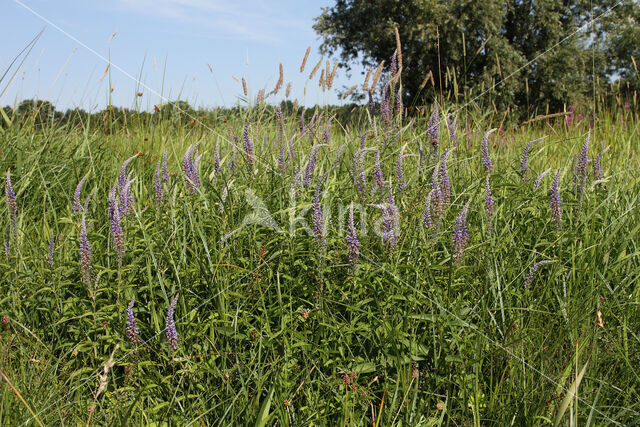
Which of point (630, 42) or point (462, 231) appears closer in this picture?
point (462, 231)

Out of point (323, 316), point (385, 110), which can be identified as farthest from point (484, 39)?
point (323, 316)

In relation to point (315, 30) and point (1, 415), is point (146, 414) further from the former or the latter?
point (315, 30)

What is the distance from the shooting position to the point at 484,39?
78.7 feet

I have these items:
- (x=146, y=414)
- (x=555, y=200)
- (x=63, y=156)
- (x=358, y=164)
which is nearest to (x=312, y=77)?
(x=358, y=164)

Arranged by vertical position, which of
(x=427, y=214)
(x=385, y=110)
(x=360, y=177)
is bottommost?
(x=427, y=214)

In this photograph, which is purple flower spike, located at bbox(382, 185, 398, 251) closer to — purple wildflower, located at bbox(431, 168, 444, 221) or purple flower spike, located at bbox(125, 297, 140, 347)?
purple wildflower, located at bbox(431, 168, 444, 221)

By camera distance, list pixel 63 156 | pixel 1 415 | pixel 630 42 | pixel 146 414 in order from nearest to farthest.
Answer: pixel 1 415 < pixel 146 414 < pixel 63 156 < pixel 630 42

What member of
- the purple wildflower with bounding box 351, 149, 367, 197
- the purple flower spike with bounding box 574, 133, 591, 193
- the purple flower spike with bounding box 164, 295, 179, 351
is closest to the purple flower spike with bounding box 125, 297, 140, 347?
the purple flower spike with bounding box 164, 295, 179, 351

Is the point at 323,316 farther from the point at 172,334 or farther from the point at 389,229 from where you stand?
the point at 172,334

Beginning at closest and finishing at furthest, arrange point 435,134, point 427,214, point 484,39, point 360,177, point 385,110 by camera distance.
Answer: point 427,214
point 360,177
point 435,134
point 385,110
point 484,39

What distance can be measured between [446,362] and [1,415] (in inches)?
68.4

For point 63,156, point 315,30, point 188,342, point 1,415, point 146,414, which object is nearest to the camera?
point 1,415

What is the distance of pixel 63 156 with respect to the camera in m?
4.02

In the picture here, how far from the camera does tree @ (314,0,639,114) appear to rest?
23969 millimetres
